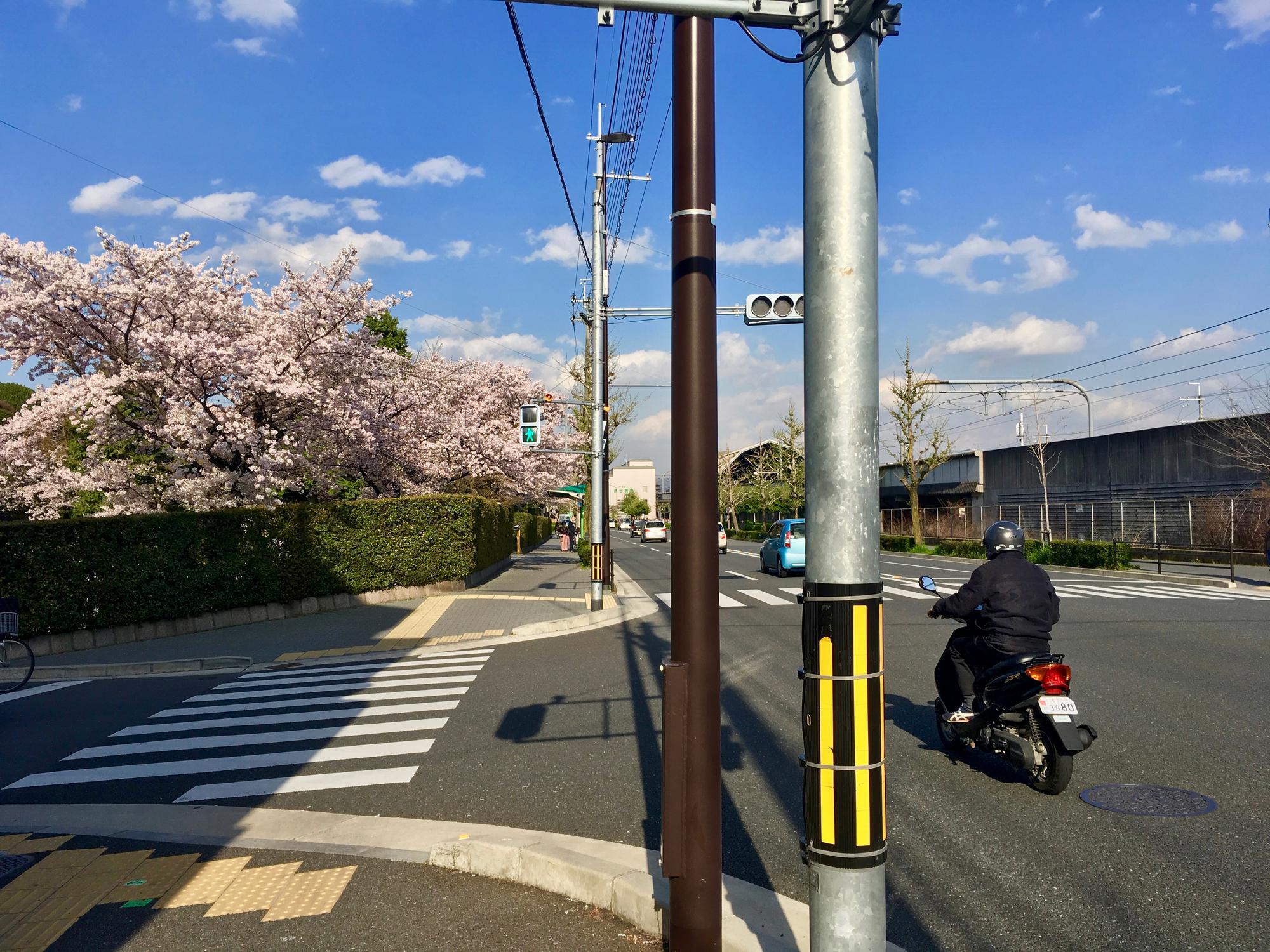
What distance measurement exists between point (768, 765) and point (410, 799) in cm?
263

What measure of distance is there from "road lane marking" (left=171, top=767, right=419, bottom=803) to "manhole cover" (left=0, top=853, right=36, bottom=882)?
1.12 metres

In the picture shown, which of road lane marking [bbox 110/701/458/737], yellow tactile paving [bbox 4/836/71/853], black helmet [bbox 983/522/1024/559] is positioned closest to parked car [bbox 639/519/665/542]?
road lane marking [bbox 110/701/458/737]

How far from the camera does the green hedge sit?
14.5 metres

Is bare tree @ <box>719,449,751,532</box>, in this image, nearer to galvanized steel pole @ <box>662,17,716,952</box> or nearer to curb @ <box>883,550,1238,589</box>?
curb @ <box>883,550,1238,589</box>

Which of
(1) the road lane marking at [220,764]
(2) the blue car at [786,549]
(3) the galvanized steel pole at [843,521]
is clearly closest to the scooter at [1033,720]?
(3) the galvanized steel pole at [843,521]

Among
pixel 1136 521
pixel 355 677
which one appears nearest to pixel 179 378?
pixel 355 677

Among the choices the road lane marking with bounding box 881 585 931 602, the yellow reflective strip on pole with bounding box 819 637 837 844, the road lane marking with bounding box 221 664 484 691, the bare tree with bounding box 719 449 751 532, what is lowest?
the road lane marking with bounding box 221 664 484 691

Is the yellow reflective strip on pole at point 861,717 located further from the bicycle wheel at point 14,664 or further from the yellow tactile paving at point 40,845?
the bicycle wheel at point 14,664

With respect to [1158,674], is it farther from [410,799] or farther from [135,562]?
[135,562]

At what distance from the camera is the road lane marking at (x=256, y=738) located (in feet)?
26.5

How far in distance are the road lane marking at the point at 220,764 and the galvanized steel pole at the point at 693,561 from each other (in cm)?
442

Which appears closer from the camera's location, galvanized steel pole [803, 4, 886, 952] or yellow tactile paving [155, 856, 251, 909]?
galvanized steel pole [803, 4, 886, 952]

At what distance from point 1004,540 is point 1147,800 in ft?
6.37

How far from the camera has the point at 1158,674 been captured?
1016 cm
